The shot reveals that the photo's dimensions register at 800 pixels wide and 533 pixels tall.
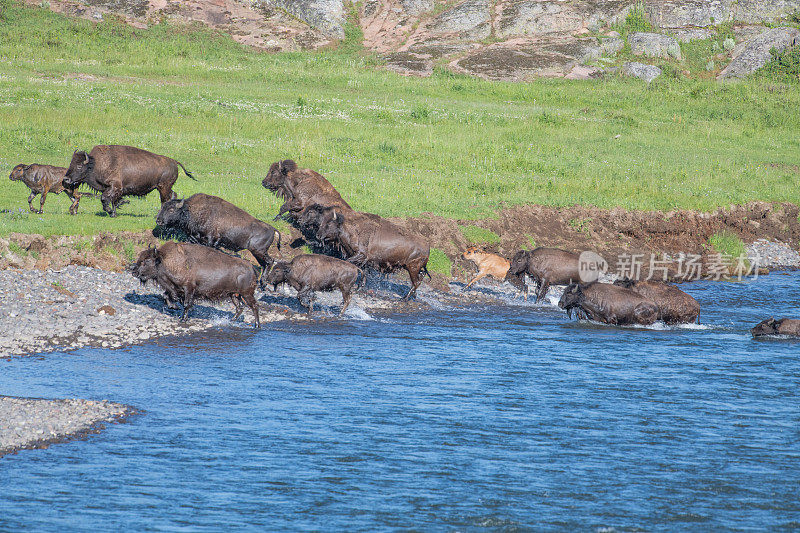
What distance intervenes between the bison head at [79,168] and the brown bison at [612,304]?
10.6 meters

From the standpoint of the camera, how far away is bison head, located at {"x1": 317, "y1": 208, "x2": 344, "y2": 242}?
1984 cm

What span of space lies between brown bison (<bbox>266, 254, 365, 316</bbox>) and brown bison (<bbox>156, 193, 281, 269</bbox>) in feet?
2.45

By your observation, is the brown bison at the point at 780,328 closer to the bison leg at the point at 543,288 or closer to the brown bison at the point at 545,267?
the brown bison at the point at 545,267

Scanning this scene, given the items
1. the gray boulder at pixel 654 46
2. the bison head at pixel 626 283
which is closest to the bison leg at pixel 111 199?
the bison head at pixel 626 283

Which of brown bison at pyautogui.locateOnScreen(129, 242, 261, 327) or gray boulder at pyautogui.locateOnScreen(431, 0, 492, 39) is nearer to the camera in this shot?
brown bison at pyautogui.locateOnScreen(129, 242, 261, 327)

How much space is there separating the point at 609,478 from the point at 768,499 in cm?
183

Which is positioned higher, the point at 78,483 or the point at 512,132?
the point at 512,132

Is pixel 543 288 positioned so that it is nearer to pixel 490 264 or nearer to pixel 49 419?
pixel 490 264

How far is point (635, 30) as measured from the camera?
5162cm

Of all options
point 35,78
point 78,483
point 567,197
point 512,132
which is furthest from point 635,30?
point 78,483

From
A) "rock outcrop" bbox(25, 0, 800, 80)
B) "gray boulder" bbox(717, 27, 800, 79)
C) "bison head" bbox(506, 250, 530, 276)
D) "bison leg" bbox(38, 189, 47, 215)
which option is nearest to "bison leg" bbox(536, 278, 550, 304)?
"bison head" bbox(506, 250, 530, 276)

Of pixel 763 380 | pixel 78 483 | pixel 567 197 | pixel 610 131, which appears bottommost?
pixel 78 483

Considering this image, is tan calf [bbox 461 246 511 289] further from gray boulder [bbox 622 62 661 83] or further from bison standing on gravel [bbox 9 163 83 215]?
gray boulder [bbox 622 62 661 83]

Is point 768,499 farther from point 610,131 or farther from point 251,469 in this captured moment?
point 610,131
